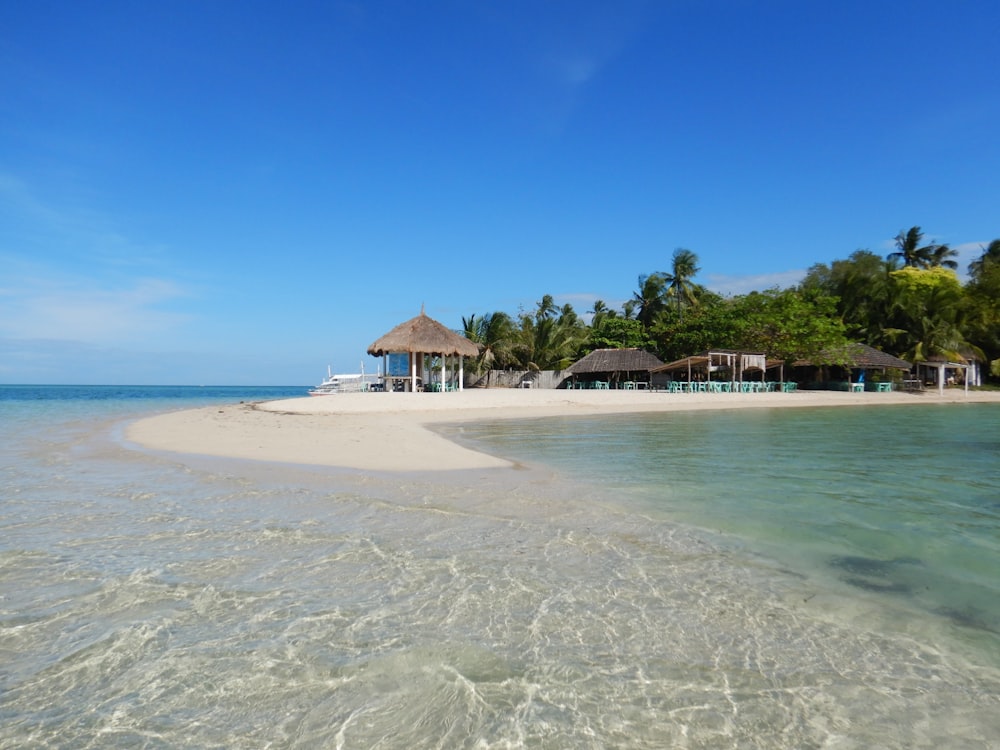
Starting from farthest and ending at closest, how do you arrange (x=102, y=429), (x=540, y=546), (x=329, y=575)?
(x=102, y=429) → (x=540, y=546) → (x=329, y=575)

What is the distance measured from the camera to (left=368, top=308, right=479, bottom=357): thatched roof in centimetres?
2545

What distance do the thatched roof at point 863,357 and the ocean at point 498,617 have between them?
28.4m

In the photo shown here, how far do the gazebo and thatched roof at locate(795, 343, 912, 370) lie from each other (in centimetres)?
1946

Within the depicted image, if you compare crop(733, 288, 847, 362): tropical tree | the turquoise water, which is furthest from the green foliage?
the turquoise water

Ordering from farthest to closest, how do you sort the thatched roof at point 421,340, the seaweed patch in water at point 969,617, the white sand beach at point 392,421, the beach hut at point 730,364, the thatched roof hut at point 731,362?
the beach hut at point 730,364 → the thatched roof hut at point 731,362 → the thatched roof at point 421,340 → the white sand beach at point 392,421 → the seaweed patch in water at point 969,617

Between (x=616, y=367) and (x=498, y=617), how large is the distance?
109 feet

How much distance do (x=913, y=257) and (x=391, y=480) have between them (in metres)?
55.2

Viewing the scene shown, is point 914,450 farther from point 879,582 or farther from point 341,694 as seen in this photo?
point 341,694

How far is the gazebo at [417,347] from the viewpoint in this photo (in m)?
25.6

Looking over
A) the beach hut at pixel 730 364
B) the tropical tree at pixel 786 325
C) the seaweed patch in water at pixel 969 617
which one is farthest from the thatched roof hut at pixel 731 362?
the seaweed patch in water at pixel 969 617

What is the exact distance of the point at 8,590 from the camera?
3.19 meters

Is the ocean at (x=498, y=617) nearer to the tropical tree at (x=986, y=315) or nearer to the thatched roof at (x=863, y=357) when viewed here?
the thatched roof at (x=863, y=357)

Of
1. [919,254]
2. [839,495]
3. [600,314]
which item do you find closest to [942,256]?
[919,254]

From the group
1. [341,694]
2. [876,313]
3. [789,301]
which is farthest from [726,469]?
[876,313]
